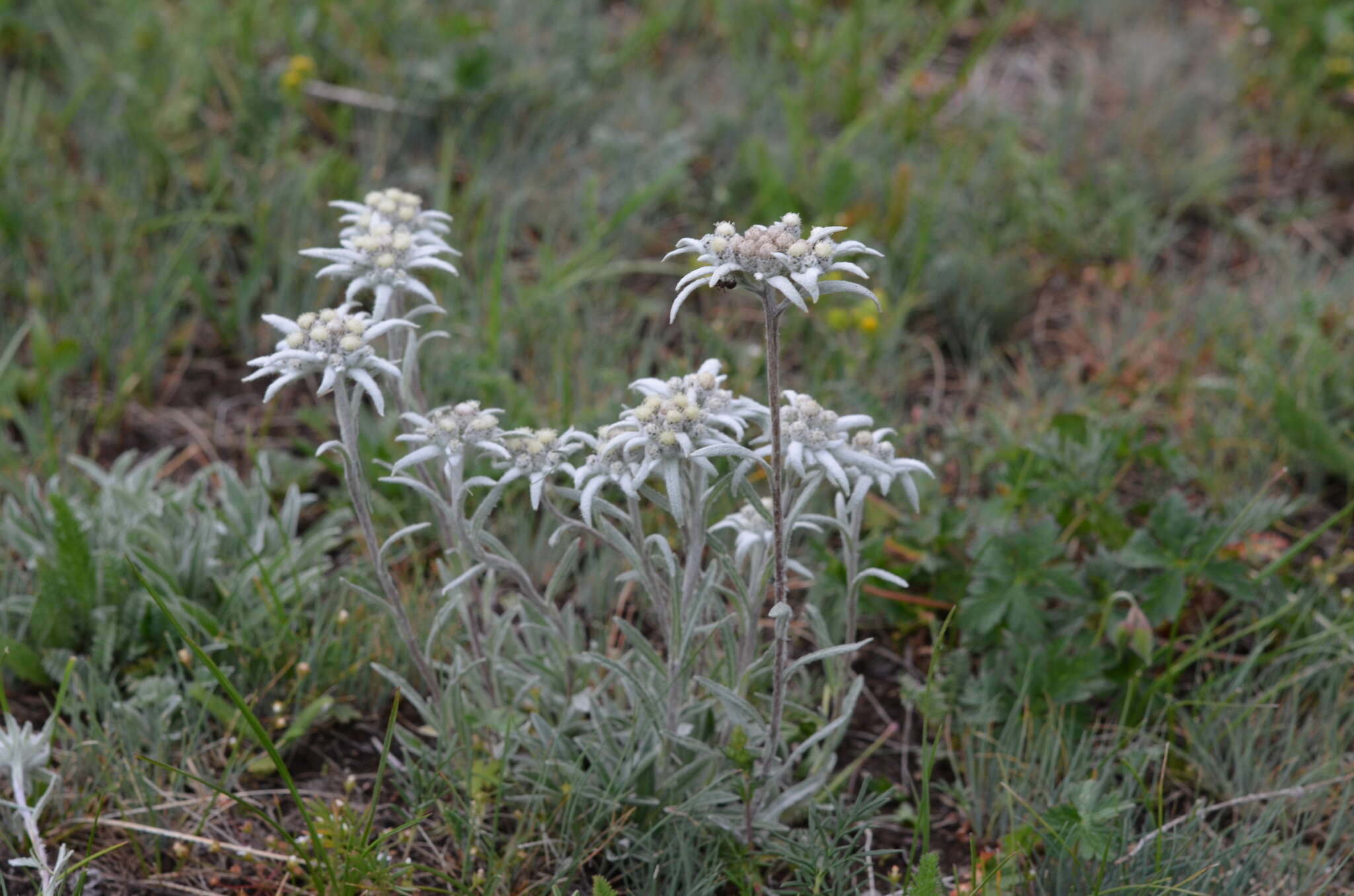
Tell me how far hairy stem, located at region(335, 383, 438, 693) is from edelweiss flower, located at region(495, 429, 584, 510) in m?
0.23

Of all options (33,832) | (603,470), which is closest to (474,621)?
(603,470)

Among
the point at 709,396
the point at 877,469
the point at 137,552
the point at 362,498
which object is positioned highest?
the point at 709,396

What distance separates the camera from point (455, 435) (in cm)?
194

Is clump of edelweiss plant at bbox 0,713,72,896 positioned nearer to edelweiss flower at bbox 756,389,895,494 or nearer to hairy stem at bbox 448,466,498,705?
hairy stem at bbox 448,466,498,705

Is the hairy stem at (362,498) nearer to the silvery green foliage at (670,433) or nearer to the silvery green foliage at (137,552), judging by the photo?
the silvery green foliage at (670,433)

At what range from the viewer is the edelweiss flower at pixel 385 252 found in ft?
6.68

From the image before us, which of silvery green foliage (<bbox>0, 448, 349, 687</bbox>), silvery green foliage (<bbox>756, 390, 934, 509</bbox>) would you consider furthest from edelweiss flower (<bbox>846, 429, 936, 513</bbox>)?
silvery green foliage (<bbox>0, 448, 349, 687</bbox>)

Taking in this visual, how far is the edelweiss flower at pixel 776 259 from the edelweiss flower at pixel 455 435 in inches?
17.6

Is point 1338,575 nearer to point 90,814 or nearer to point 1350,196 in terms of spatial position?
point 1350,196

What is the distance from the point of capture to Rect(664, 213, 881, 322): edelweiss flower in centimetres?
159

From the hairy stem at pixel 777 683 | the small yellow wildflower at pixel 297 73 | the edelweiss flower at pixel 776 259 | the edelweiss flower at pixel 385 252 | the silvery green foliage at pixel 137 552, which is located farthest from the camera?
the small yellow wildflower at pixel 297 73

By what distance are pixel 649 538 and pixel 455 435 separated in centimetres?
36

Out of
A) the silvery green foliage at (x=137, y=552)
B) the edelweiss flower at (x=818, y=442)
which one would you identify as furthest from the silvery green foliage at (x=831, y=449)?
the silvery green foliage at (x=137, y=552)

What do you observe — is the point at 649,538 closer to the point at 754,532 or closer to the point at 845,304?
the point at 754,532
